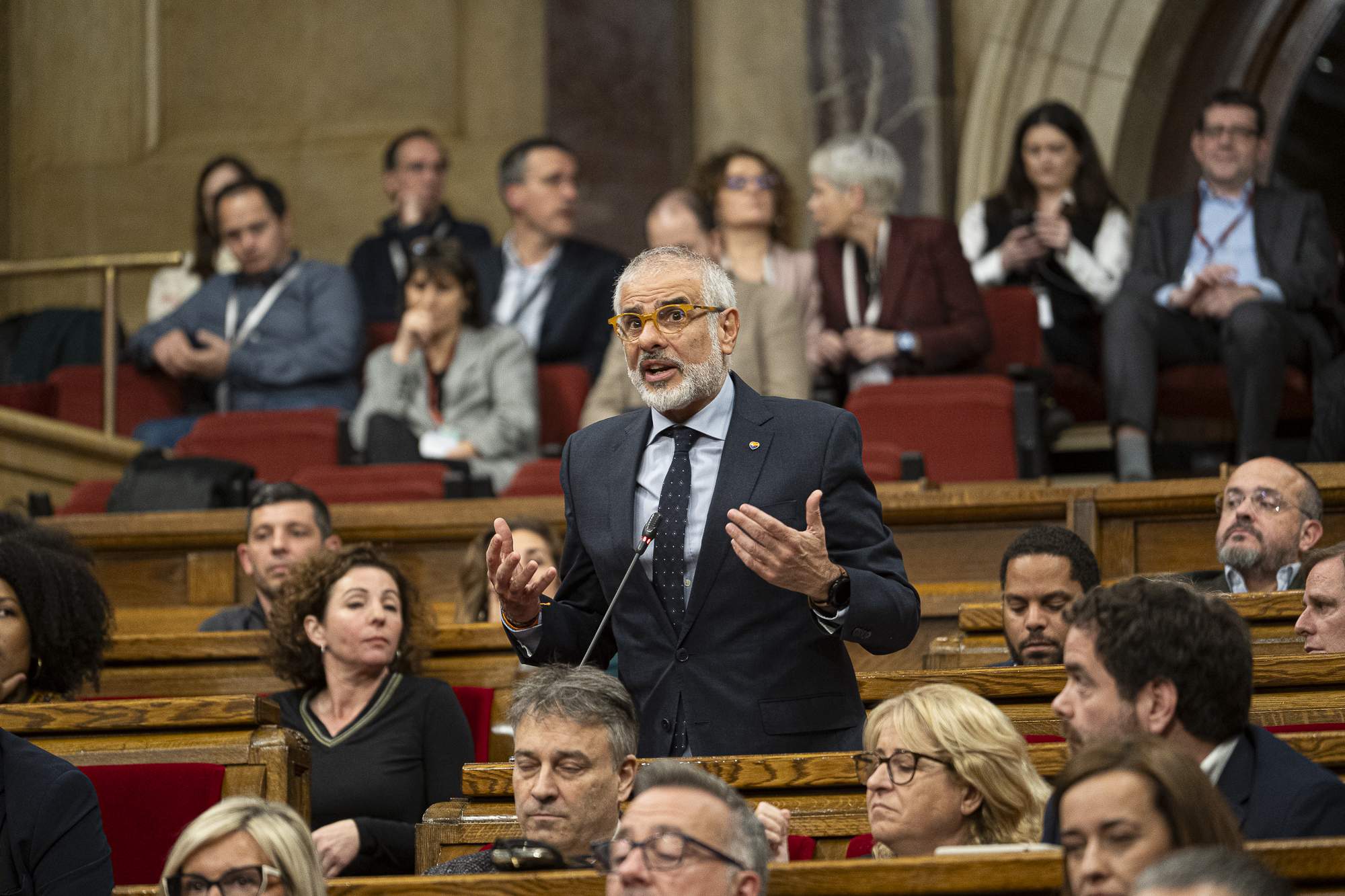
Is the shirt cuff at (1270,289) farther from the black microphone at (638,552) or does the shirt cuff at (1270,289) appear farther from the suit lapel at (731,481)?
the black microphone at (638,552)

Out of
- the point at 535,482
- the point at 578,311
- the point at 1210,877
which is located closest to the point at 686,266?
the point at 1210,877

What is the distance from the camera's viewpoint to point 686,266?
7.79 ft

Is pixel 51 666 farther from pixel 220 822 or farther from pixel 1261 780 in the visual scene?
pixel 1261 780

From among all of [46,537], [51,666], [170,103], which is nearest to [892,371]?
[46,537]

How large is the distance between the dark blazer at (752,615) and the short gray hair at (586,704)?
0.38ft

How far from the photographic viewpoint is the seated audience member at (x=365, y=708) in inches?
111

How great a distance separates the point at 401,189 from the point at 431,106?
155cm

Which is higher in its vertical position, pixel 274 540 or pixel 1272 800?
pixel 274 540

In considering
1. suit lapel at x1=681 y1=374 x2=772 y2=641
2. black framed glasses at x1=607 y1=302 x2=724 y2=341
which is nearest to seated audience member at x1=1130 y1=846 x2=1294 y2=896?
suit lapel at x1=681 y1=374 x2=772 y2=641

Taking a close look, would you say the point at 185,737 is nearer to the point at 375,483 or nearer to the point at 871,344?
the point at 375,483

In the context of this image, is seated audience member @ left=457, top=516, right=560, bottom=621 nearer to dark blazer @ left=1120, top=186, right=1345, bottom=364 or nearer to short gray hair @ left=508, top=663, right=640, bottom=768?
short gray hair @ left=508, top=663, right=640, bottom=768

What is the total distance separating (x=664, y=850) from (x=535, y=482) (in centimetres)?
265

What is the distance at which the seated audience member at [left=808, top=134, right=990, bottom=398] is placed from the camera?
15.2 feet

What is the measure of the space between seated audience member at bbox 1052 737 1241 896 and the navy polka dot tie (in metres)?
0.81
